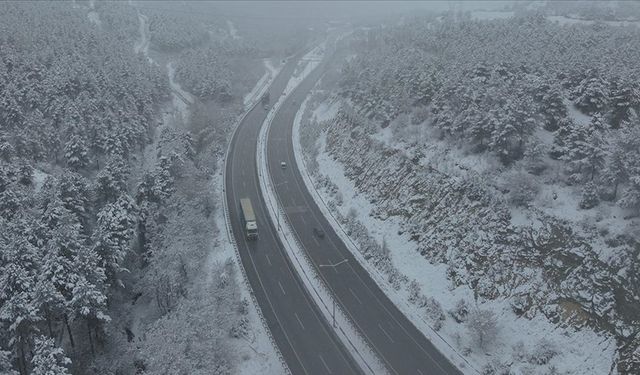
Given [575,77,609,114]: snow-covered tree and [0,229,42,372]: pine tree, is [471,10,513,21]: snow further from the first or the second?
[0,229,42,372]: pine tree

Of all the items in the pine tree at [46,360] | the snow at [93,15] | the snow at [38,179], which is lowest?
the pine tree at [46,360]

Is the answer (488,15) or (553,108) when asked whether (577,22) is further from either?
(553,108)

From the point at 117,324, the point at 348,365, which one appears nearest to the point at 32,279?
the point at 117,324

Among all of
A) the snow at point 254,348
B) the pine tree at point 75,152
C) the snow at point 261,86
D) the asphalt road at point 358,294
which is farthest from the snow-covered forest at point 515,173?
the snow at point 261,86

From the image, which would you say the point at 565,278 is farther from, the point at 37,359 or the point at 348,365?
the point at 37,359

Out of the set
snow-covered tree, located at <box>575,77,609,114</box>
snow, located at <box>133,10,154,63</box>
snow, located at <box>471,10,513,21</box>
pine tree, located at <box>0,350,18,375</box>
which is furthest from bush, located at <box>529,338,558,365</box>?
snow, located at <box>133,10,154,63</box>

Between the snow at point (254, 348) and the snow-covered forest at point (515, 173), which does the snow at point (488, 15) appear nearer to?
the snow-covered forest at point (515, 173)

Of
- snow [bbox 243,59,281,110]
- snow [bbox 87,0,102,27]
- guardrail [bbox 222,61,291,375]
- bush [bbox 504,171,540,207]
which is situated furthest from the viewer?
snow [bbox 87,0,102,27]
